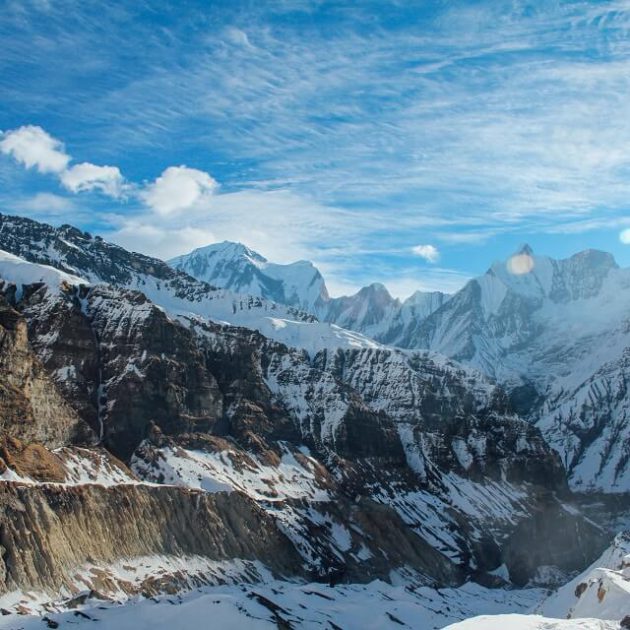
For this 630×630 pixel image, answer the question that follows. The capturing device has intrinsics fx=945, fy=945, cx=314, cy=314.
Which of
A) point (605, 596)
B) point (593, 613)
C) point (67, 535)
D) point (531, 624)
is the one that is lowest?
point (67, 535)

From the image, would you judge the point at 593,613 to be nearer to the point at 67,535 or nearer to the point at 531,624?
the point at 531,624

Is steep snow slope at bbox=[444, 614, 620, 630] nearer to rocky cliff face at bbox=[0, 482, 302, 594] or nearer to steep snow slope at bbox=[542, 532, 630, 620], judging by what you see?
steep snow slope at bbox=[542, 532, 630, 620]

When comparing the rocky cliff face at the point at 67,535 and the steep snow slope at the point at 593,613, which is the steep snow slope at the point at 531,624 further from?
the rocky cliff face at the point at 67,535

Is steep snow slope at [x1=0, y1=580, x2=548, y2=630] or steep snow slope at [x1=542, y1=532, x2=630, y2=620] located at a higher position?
steep snow slope at [x1=542, y1=532, x2=630, y2=620]

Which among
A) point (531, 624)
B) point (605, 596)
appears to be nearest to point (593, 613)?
point (605, 596)

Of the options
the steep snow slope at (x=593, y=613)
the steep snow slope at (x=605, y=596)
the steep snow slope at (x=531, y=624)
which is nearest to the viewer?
the steep snow slope at (x=531, y=624)

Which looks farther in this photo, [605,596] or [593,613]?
[593,613]

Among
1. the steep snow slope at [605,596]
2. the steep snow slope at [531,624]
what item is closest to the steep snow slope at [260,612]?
the steep snow slope at [605,596]

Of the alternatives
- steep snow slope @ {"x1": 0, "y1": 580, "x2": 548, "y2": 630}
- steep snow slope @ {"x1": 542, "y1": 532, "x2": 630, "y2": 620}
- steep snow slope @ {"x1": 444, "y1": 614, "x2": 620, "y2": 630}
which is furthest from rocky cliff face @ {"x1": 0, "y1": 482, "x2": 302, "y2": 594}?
steep snow slope @ {"x1": 542, "y1": 532, "x2": 630, "y2": 620}

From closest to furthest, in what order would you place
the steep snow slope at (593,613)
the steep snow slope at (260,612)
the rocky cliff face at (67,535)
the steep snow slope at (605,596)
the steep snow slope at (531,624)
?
1. the steep snow slope at (531,624)
2. the steep snow slope at (593,613)
3. the steep snow slope at (605,596)
4. the steep snow slope at (260,612)
5. the rocky cliff face at (67,535)

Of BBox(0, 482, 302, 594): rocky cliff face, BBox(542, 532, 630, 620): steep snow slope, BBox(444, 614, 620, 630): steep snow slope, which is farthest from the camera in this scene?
BBox(0, 482, 302, 594): rocky cliff face

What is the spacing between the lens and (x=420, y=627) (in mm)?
170125

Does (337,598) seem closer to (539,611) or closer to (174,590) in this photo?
(174,590)

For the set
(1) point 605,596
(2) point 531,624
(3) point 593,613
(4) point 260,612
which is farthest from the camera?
(4) point 260,612
